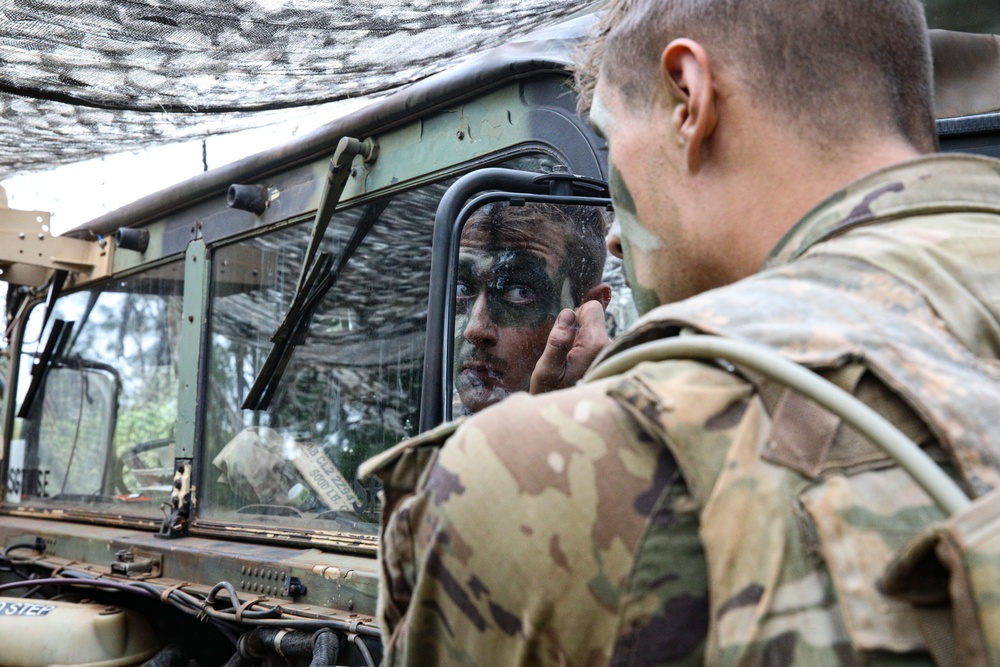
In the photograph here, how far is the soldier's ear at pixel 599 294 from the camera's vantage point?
1.87 meters

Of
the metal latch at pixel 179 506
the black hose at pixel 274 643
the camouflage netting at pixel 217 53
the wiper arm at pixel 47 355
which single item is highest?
the camouflage netting at pixel 217 53

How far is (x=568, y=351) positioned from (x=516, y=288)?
295mm

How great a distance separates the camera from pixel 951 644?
1.81 ft

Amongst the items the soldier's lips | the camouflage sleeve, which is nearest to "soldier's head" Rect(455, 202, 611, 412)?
the soldier's lips

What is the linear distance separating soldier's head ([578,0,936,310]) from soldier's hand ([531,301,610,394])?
0.64m

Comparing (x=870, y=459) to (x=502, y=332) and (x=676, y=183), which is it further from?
(x=502, y=332)

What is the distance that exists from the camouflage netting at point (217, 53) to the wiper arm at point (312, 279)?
0.28 m

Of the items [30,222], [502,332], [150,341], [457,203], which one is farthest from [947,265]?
[30,222]

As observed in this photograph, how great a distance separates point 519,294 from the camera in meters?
1.92

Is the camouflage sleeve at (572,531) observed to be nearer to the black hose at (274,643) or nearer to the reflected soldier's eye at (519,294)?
the reflected soldier's eye at (519,294)

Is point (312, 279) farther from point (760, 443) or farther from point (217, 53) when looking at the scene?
point (760, 443)

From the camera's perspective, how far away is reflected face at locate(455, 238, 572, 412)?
1.88 metres

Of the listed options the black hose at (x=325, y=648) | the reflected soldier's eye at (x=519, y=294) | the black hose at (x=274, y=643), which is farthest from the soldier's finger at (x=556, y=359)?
the black hose at (x=274, y=643)

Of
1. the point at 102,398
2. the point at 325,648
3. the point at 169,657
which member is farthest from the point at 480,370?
Result: the point at 102,398
